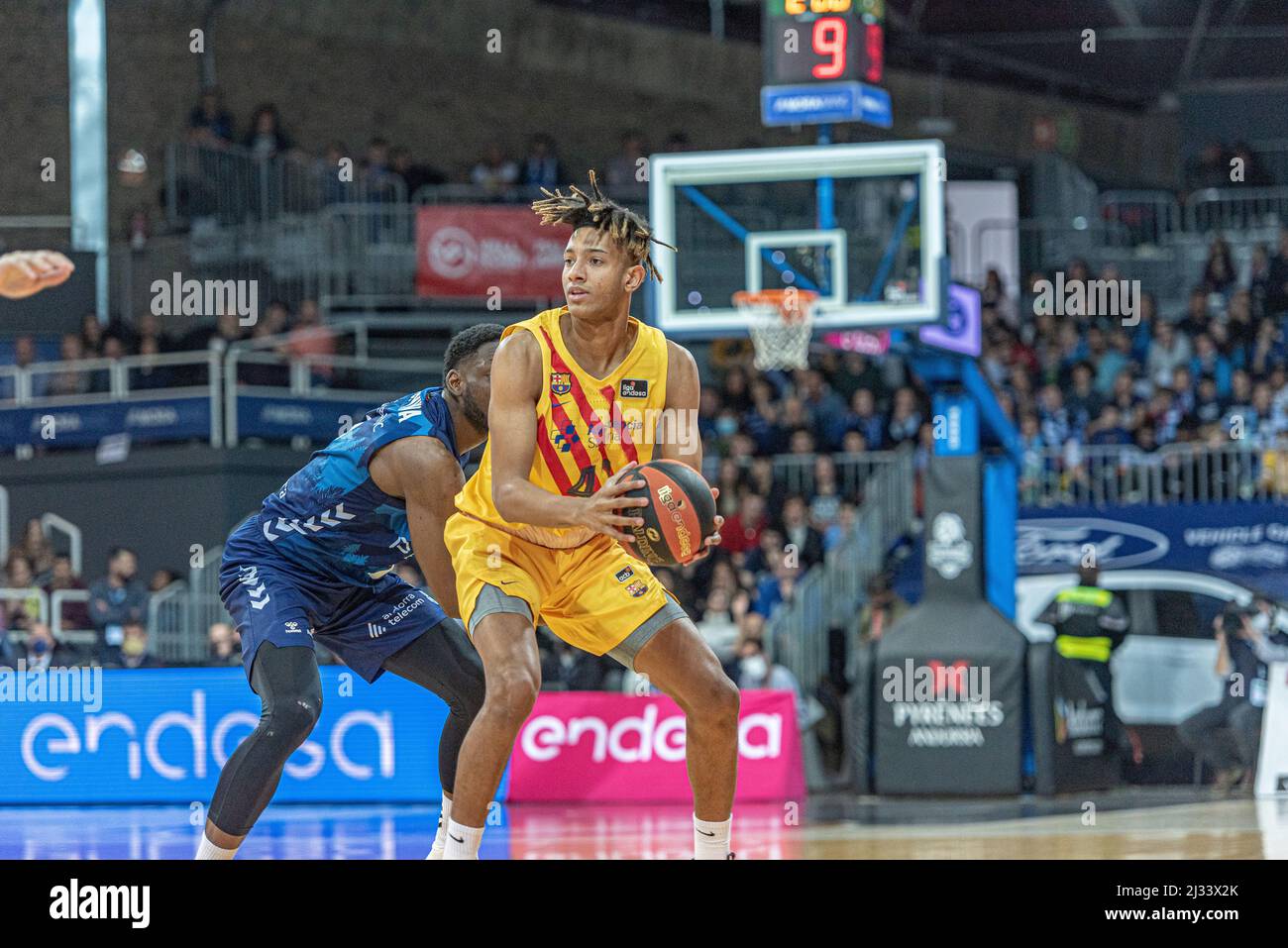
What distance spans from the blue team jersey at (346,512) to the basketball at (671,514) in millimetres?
1049

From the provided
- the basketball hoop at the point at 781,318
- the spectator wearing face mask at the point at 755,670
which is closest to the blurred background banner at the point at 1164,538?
the spectator wearing face mask at the point at 755,670

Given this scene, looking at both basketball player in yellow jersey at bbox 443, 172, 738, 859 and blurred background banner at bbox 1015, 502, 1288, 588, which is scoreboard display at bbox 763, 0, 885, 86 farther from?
basketball player in yellow jersey at bbox 443, 172, 738, 859

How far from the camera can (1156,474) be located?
55.7ft

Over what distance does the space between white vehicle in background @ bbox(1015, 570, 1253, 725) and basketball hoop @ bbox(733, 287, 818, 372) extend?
3646 millimetres

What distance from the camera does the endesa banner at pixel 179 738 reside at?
13.5m

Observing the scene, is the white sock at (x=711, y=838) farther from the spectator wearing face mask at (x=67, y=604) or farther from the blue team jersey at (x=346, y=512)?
the spectator wearing face mask at (x=67, y=604)

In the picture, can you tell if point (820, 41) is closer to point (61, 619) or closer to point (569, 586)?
point (569, 586)

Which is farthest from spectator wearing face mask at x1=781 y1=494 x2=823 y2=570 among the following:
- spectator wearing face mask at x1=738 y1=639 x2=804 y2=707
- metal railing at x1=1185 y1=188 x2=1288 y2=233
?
metal railing at x1=1185 y1=188 x2=1288 y2=233

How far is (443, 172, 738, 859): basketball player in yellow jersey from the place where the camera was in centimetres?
631

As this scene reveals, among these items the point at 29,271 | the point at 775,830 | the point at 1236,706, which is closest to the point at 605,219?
the point at 29,271

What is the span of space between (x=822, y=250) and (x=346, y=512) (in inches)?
277

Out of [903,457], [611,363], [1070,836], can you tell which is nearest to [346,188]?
[903,457]

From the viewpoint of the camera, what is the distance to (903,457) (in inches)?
656
